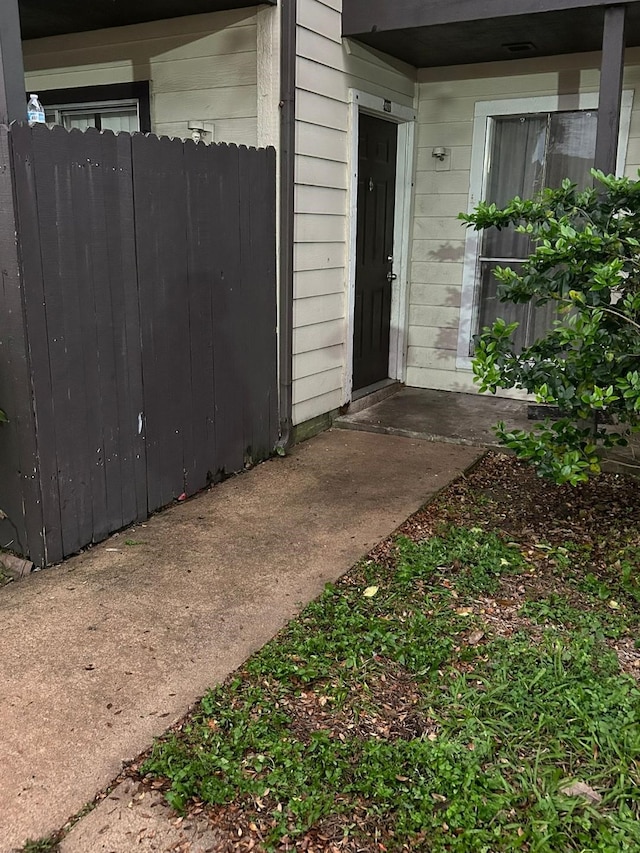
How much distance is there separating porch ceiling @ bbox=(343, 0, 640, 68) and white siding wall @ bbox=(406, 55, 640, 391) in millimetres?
183

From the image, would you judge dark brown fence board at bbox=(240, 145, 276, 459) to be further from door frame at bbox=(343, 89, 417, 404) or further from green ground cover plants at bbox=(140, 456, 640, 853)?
green ground cover plants at bbox=(140, 456, 640, 853)

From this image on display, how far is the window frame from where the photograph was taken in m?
5.20

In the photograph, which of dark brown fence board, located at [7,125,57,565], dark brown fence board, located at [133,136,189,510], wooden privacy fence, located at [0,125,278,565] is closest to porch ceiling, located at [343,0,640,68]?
wooden privacy fence, located at [0,125,278,565]

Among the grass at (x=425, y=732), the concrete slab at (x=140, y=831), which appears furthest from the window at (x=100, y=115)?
the concrete slab at (x=140, y=831)

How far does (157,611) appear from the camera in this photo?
2.83 meters

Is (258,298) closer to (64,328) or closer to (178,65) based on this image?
(64,328)

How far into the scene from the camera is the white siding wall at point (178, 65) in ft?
14.6

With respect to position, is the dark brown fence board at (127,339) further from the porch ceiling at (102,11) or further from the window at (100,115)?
the window at (100,115)

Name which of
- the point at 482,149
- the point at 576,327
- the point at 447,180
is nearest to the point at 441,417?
the point at 447,180

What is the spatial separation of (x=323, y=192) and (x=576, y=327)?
2.30 meters

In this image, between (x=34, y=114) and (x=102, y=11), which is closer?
(x=34, y=114)

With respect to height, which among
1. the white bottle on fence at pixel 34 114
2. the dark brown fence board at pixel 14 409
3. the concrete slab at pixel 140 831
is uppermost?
the white bottle on fence at pixel 34 114

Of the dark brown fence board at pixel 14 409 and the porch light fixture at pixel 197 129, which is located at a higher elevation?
the porch light fixture at pixel 197 129

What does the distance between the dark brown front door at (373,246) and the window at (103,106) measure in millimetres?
1540
